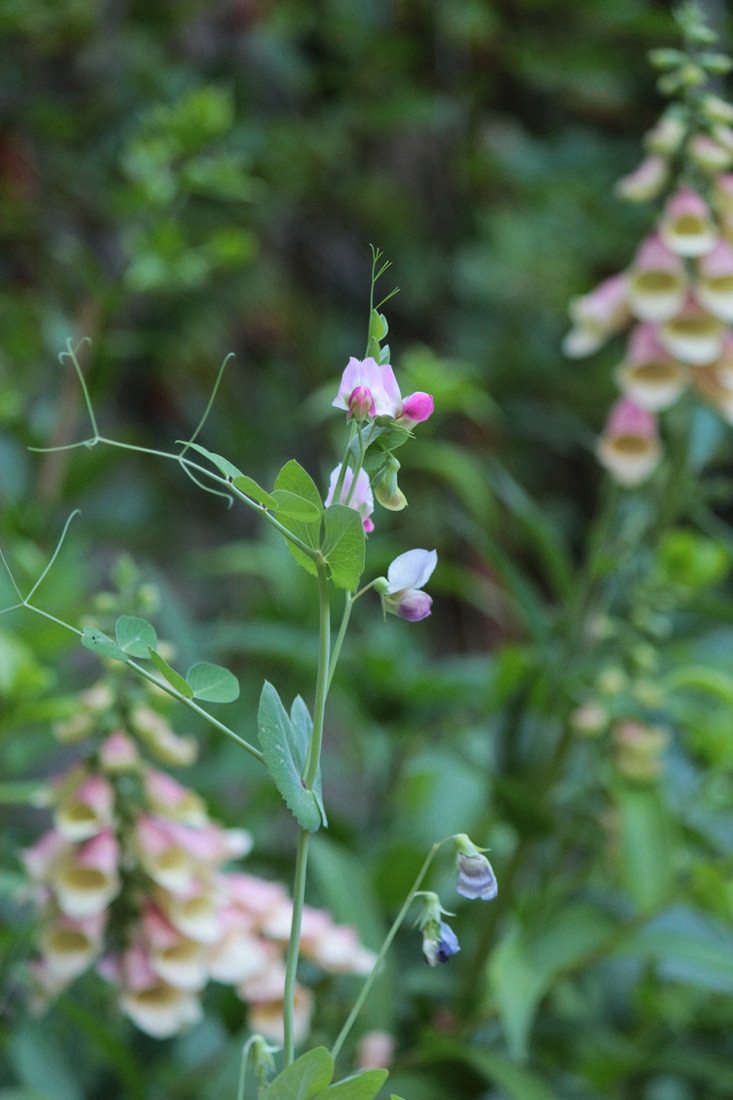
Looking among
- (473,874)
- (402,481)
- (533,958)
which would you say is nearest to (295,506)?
(473,874)

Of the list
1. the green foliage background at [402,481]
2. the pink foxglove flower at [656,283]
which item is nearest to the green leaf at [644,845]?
the green foliage background at [402,481]

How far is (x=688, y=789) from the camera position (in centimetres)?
100

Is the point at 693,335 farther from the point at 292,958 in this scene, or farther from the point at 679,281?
the point at 292,958

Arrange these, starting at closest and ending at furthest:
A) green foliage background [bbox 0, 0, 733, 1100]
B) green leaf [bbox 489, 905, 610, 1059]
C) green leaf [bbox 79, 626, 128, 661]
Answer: green leaf [bbox 79, 626, 128, 661] < green leaf [bbox 489, 905, 610, 1059] < green foliage background [bbox 0, 0, 733, 1100]

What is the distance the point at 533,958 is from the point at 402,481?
1.01 m

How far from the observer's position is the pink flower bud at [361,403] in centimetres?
36

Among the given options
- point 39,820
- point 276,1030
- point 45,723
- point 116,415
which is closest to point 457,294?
point 116,415

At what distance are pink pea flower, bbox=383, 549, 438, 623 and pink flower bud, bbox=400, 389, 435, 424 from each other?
1.5 inches

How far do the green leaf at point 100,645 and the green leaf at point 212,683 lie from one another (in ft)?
0.09

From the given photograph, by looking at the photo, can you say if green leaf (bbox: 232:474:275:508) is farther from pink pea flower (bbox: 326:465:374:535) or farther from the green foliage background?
the green foliage background

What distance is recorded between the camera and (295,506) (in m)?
0.36

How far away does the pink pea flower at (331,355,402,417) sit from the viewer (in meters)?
0.36

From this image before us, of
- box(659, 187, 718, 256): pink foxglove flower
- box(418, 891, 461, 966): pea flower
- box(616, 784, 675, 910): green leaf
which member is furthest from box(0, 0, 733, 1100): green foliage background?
box(418, 891, 461, 966): pea flower

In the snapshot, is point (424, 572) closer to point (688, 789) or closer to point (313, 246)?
point (688, 789)
